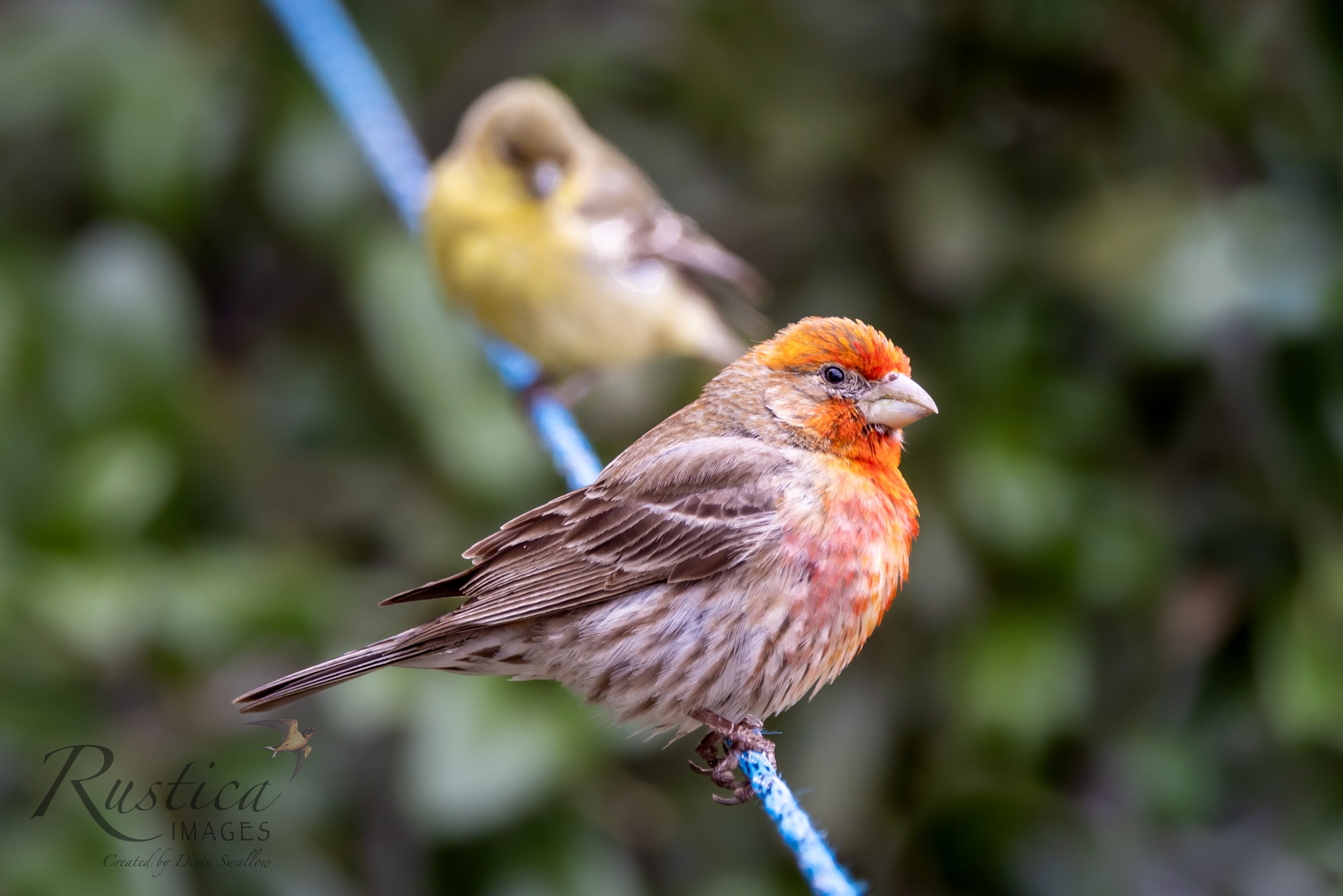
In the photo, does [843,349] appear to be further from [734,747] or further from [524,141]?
[524,141]

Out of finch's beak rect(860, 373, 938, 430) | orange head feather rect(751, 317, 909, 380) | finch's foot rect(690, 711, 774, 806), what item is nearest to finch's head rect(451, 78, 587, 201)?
orange head feather rect(751, 317, 909, 380)

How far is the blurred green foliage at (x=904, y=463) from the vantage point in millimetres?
3148

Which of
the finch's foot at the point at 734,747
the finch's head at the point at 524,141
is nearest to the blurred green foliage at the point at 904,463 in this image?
the finch's head at the point at 524,141

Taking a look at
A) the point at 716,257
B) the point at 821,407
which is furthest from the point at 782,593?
the point at 716,257

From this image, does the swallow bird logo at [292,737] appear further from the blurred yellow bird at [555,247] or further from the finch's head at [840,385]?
the blurred yellow bird at [555,247]

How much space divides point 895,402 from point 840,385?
9 centimetres

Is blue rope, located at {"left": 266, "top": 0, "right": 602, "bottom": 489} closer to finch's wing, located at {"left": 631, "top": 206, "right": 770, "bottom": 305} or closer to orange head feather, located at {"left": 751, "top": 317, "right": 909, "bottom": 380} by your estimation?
finch's wing, located at {"left": 631, "top": 206, "right": 770, "bottom": 305}

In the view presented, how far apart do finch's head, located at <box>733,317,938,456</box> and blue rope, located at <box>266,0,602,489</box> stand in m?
0.54

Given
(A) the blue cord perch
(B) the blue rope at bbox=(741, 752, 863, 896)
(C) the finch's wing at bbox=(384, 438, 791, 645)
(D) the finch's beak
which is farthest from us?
(A) the blue cord perch

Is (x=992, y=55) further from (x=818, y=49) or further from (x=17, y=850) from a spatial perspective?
(x=17, y=850)

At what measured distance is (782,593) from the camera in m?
2.20

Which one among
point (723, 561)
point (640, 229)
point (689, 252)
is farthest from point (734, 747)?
point (640, 229)

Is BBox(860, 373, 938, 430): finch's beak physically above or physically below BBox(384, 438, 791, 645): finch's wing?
above

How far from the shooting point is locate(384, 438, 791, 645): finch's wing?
2.27 metres
